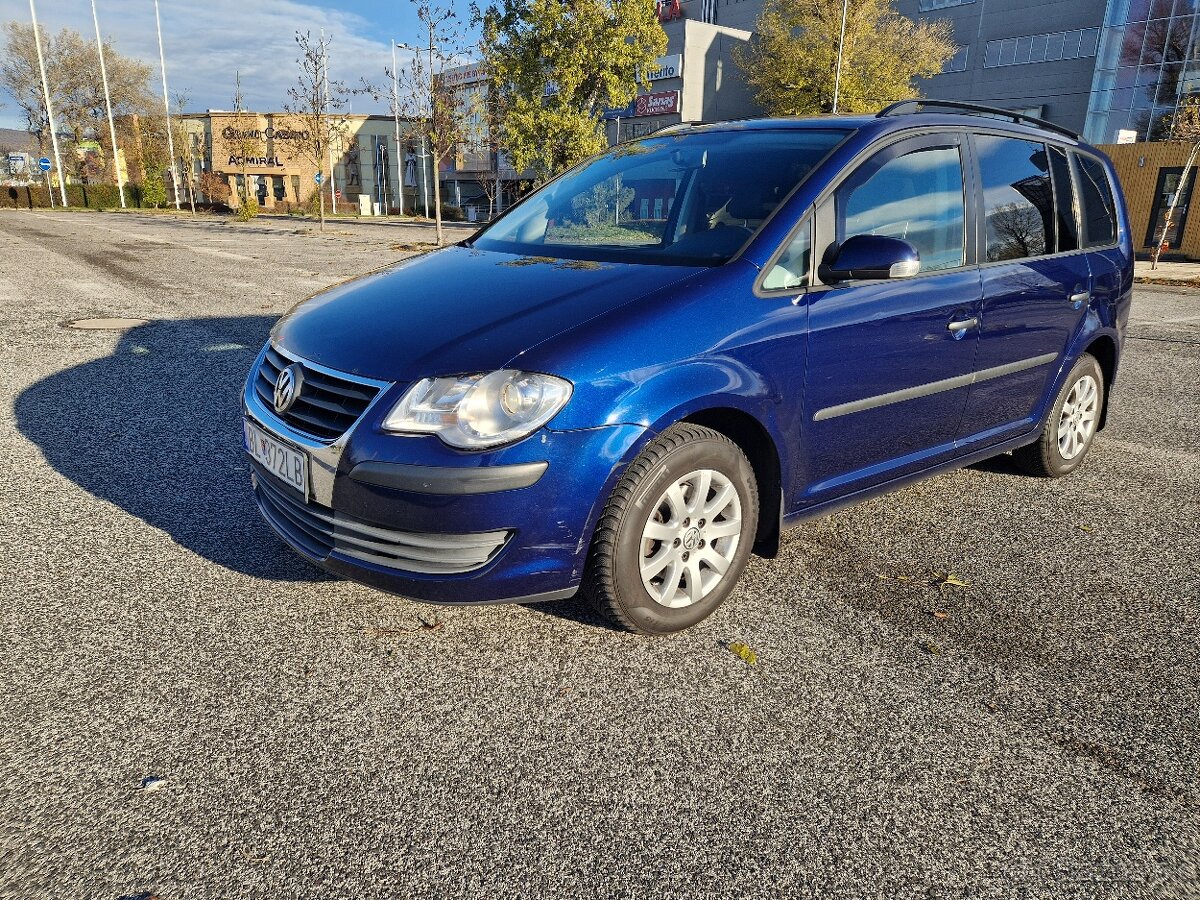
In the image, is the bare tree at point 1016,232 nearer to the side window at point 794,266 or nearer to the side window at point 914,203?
the side window at point 914,203

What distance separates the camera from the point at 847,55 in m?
41.4

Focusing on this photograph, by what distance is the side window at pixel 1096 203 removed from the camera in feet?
15.2

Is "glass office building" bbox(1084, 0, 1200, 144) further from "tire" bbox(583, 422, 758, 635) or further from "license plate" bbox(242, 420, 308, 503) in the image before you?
"license plate" bbox(242, 420, 308, 503)

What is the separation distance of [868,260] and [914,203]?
0.73 meters

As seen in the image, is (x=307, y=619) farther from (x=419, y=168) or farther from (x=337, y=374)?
(x=419, y=168)

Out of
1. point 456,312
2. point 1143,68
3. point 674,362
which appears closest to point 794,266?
point 674,362

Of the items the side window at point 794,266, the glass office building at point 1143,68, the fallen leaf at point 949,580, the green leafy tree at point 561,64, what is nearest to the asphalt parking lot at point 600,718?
the fallen leaf at point 949,580

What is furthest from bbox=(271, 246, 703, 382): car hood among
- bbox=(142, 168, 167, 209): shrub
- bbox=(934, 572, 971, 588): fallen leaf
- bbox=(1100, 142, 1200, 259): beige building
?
bbox=(142, 168, 167, 209): shrub

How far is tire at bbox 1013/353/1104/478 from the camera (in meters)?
4.67

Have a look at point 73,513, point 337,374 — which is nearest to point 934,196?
point 337,374

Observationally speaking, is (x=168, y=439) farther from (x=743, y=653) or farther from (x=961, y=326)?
(x=961, y=326)

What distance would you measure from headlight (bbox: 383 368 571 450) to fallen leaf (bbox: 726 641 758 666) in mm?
1057

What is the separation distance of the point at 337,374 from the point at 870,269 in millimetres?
1897

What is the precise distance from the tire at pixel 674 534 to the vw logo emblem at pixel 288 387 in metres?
1.14
